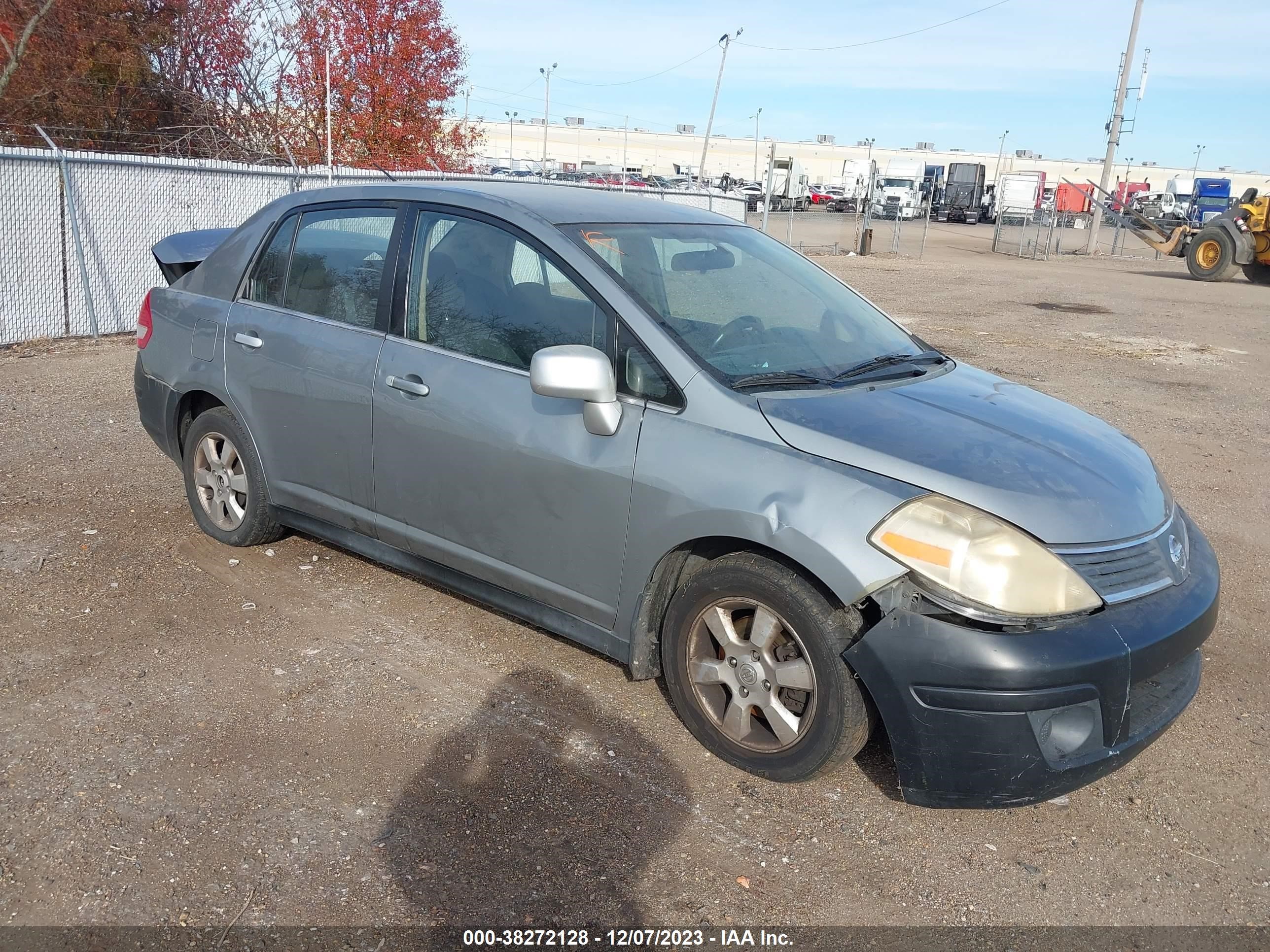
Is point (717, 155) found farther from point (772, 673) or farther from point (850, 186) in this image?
point (772, 673)

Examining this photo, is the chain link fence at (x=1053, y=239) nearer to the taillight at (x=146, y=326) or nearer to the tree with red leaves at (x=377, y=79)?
the tree with red leaves at (x=377, y=79)

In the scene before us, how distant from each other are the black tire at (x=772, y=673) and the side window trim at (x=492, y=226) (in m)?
0.86

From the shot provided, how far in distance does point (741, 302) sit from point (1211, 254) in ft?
82.2

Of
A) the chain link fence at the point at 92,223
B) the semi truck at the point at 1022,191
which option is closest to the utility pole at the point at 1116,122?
the semi truck at the point at 1022,191

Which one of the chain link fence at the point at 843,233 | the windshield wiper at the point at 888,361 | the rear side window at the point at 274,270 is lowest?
the chain link fence at the point at 843,233

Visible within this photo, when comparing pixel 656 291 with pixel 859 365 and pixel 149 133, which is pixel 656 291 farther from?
pixel 149 133

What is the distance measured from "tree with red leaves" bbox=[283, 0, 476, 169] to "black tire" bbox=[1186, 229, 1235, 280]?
57.0 ft

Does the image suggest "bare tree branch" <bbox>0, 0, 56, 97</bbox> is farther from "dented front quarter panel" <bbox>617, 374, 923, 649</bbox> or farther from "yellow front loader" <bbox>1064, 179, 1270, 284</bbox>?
"yellow front loader" <bbox>1064, 179, 1270, 284</bbox>

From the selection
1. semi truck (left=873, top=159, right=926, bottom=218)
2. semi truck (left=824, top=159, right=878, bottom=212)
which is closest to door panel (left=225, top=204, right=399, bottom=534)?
semi truck (left=873, top=159, right=926, bottom=218)

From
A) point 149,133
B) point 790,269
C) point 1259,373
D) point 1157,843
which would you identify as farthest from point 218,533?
point 149,133

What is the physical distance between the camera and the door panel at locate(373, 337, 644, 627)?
3.54m

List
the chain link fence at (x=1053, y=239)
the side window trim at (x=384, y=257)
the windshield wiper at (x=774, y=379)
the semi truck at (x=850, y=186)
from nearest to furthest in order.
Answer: the windshield wiper at (x=774, y=379) < the side window trim at (x=384, y=257) < the chain link fence at (x=1053, y=239) < the semi truck at (x=850, y=186)

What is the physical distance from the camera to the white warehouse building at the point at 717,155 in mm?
96375

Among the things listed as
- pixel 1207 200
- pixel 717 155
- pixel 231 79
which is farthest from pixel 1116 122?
pixel 717 155
